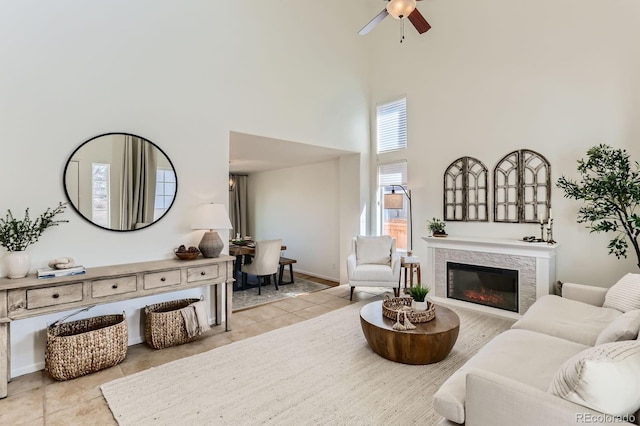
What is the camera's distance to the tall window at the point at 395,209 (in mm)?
5410

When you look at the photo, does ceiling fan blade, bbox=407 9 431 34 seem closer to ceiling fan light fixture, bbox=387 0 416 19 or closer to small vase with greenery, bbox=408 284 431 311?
ceiling fan light fixture, bbox=387 0 416 19

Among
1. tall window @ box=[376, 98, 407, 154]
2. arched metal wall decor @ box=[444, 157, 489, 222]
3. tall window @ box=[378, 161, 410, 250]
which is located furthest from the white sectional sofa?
tall window @ box=[376, 98, 407, 154]

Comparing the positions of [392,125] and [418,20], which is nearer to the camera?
[418,20]

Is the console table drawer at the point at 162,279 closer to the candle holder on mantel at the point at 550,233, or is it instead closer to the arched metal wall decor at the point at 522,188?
the arched metal wall decor at the point at 522,188

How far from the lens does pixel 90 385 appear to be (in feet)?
8.29

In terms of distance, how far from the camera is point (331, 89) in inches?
203

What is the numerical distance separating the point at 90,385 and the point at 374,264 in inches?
142

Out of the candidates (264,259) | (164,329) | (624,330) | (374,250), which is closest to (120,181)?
(164,329)

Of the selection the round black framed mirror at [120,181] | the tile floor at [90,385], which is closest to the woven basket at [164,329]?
the tile floor at [90,385]

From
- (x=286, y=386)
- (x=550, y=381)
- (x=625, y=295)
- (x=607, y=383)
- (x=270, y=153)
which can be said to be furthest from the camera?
(x=270, y=153)

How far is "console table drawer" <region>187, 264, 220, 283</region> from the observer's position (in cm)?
335

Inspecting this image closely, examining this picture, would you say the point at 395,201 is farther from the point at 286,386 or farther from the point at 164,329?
the point at 164,329

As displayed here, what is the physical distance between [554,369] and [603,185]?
2.35 m

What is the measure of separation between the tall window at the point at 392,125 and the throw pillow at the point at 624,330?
3.92 metres
